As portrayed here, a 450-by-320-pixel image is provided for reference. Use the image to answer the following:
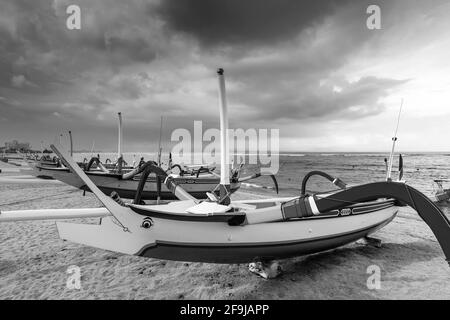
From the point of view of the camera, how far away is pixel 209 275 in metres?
4.61

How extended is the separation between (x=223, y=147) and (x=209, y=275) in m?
2.68

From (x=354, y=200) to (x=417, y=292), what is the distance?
2809 millimetres

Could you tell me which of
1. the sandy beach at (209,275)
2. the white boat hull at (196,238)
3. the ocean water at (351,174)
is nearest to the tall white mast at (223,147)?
the white boat hull at (196,238)

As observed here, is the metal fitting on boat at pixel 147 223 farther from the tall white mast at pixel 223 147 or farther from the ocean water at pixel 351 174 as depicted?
the ocean water at pixel 351 174

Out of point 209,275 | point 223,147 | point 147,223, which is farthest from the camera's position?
point 209,275

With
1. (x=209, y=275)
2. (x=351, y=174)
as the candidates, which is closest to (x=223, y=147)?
(x=209, y=275)

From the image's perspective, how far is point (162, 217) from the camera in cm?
336

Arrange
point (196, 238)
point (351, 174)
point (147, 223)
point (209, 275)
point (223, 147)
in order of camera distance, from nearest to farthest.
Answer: point (147, 223) → point (196, 238) → point (223, 147) → point (209, 275) → point (351, 174)

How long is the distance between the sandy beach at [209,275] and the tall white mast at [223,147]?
5.75 ft

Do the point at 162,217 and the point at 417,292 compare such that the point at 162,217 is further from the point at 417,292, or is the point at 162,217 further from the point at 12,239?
the point at 12,239

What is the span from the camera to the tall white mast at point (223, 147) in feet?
12.9

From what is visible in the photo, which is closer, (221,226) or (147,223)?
(147,223)

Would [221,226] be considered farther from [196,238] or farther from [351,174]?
[351,174]
